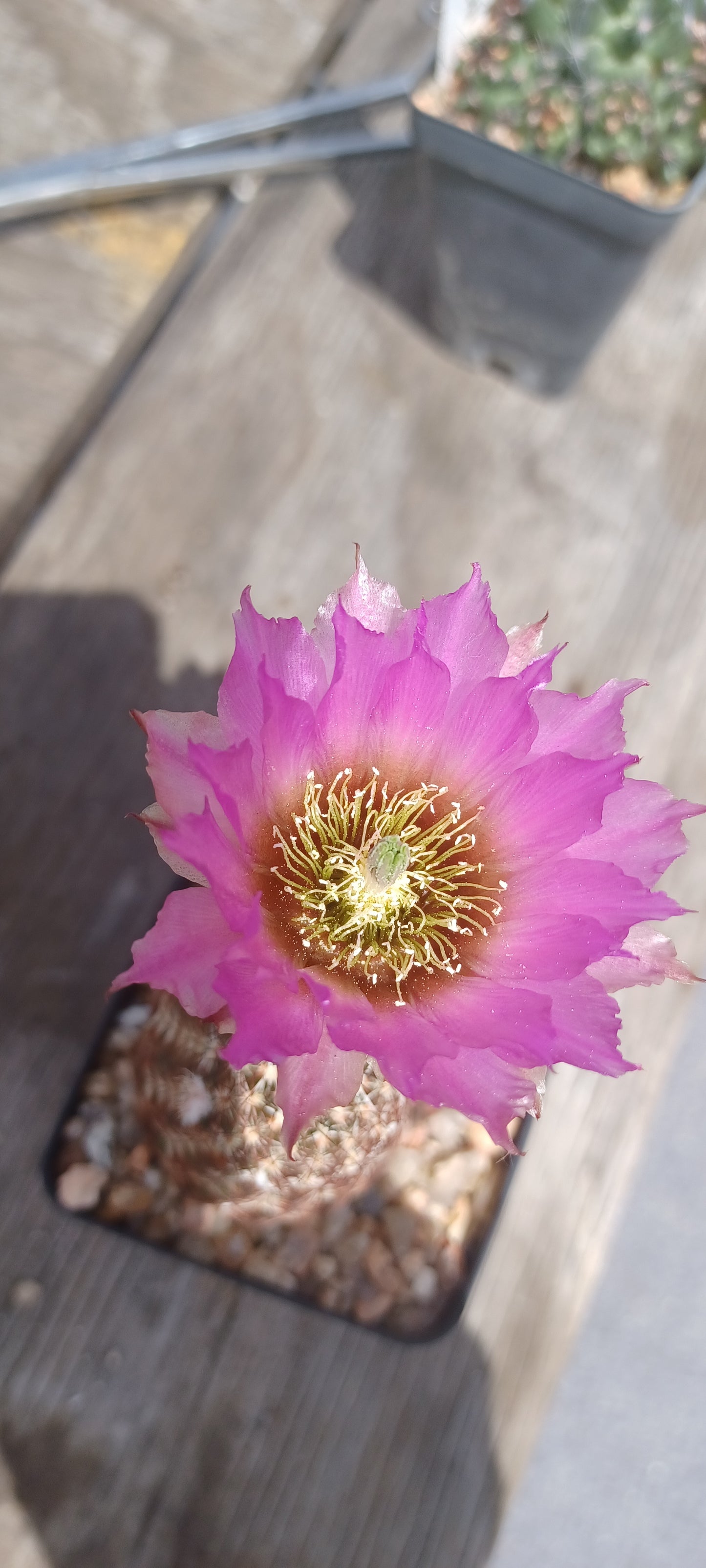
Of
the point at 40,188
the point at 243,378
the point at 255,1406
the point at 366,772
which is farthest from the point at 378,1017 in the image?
the point at 40,188

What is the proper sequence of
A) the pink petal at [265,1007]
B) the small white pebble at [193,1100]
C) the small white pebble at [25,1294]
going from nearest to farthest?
the pink petal at [265,1007] < the small white pebble at [193,1100] < the small white pebble at [25,1294]

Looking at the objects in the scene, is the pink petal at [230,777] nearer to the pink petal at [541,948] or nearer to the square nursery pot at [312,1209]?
the pink petal at [541,948]

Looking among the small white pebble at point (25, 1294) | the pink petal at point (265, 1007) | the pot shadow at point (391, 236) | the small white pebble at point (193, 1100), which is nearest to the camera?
the pink petal at point (265, 1007)

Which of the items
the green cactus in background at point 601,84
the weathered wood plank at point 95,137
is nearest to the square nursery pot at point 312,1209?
Answer: the weathered wood plank at point 95,137

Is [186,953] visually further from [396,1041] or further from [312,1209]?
[312,1209]

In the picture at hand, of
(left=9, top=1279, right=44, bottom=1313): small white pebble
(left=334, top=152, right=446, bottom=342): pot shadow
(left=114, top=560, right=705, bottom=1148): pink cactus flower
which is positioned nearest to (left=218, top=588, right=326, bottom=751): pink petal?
(left=114, top=560, right=705, bottom=1148): pink cactus flower

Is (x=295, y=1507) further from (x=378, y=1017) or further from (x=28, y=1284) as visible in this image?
(x=378, y=1017)
